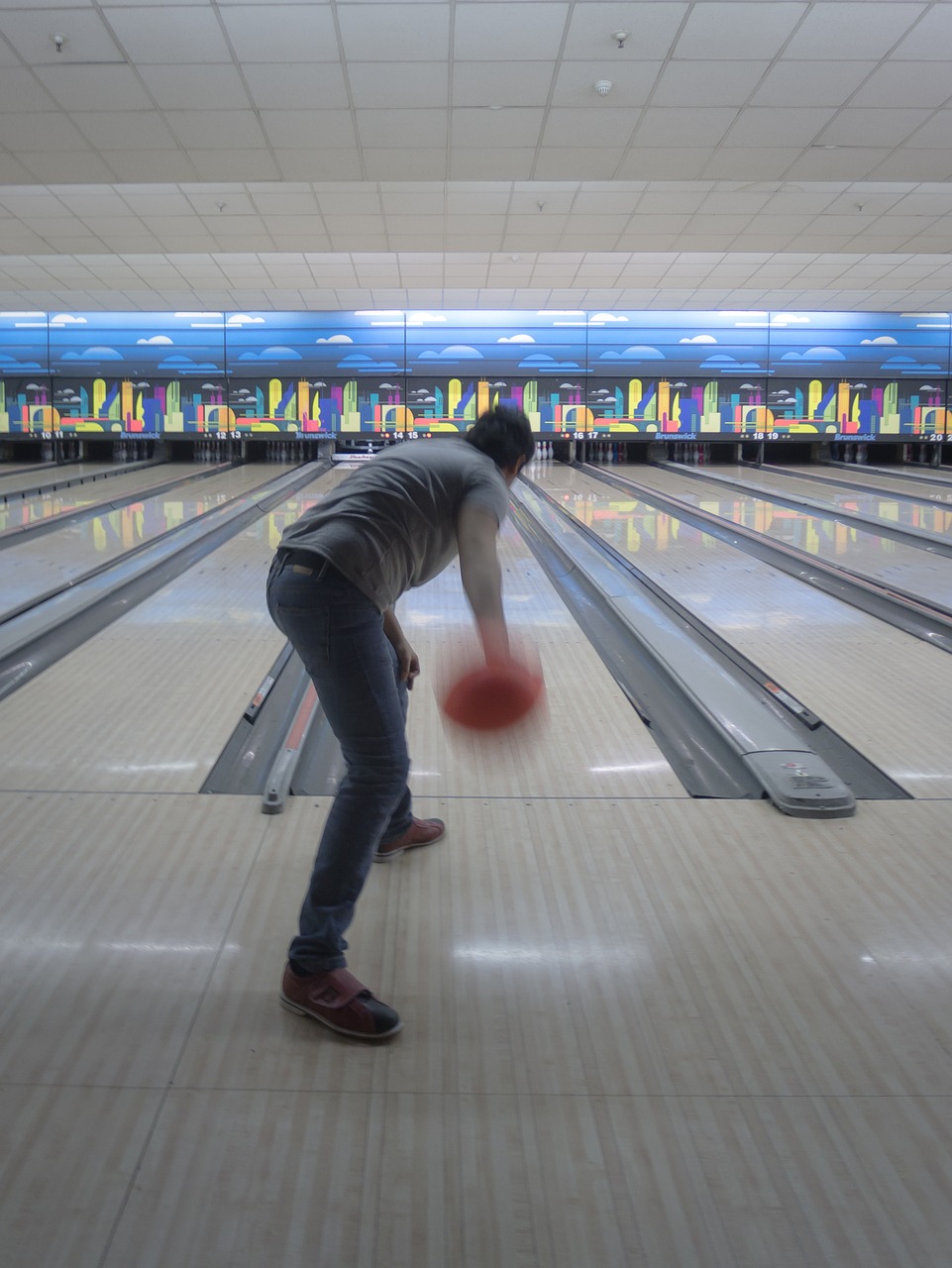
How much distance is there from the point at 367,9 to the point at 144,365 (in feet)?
26.0

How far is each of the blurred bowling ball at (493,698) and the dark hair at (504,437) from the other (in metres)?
0.36

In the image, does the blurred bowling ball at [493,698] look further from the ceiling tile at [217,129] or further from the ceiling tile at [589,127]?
the ceiling tile at [217,129]

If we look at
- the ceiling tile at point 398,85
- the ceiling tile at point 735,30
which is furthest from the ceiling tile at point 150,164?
the ceiling tile at point 735,30

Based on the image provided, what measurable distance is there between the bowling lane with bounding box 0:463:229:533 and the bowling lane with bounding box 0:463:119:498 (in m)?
0.18

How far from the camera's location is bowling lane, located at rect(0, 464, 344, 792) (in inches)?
87.9

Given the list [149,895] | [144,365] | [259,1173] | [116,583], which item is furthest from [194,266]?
[259,1173]

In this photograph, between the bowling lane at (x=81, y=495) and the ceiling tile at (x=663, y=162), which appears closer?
the ceiling tile at (x=663, y=162)

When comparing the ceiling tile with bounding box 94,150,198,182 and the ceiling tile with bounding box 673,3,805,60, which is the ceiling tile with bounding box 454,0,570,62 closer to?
the ceiling tile with bounding box 673,3,805,60

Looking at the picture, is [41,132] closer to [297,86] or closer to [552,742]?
[297,86]

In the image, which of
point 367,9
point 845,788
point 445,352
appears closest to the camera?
point 845,788

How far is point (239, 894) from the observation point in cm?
169

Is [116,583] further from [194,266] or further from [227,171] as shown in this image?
[194,266]

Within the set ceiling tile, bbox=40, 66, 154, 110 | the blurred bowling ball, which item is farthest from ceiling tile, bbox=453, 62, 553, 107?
the blurred bowling ball

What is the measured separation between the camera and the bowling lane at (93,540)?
420 centimetres
